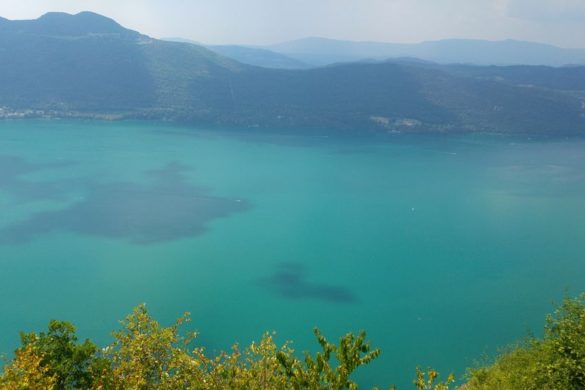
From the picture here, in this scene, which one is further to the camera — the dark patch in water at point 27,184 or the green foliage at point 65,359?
the dark patch in water at point 27,184

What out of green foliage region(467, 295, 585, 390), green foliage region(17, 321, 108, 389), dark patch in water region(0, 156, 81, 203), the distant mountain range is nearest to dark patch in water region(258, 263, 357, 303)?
green foliage region(467, 295, 585, 390)

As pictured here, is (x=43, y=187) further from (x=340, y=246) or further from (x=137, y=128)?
(x=137, y=128)

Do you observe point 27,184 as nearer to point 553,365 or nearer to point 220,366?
A: point 220,366

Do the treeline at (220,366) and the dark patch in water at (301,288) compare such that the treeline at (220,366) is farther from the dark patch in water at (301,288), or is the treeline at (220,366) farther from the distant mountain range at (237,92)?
the distant mountain range at (237,92)

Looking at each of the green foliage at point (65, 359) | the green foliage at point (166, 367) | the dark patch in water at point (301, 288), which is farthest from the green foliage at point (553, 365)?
the dark patch in water at point (301, 288)

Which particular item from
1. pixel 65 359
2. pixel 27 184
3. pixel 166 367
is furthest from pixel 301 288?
pixel 27 184

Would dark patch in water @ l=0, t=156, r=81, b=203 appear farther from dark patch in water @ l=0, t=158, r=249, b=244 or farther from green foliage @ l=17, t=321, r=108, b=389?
green foliage @ l=17, t=321, r=108, b=389
